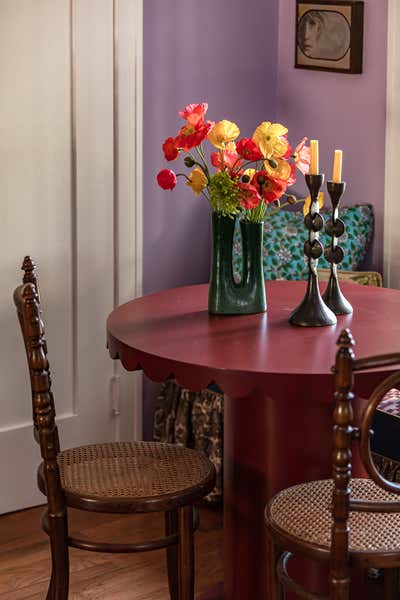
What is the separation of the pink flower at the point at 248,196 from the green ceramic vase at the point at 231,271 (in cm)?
8

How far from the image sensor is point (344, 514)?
199cm

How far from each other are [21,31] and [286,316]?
145 centimetres

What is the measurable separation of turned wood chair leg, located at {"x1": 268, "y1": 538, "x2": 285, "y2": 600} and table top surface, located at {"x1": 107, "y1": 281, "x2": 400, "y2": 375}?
401mm

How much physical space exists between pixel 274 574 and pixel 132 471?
0.46m

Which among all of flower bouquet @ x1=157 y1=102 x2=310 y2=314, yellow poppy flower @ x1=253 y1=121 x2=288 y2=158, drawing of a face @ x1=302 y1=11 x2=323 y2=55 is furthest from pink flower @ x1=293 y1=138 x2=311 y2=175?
drawing of a face @ x1=302 y1=11 x2=323 y2=55

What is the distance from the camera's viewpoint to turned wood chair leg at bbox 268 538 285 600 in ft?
7.49

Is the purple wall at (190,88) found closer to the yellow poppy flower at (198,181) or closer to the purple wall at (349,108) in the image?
the purple wall at (349,108)

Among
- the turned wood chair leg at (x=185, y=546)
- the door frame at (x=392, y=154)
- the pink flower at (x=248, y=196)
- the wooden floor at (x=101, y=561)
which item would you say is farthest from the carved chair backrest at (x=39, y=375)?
the door frame at (x=392, y=154)

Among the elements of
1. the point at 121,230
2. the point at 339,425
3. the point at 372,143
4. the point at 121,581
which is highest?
the point at 372,143

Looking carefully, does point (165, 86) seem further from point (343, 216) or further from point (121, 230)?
point (343, 216)

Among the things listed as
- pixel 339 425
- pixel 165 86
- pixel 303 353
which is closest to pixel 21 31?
pixel 165 86

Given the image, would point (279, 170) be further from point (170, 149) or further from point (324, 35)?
point (324, 35)

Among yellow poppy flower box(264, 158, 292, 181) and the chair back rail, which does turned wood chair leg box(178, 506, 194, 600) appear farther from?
yellow poppy flower box(264, 158, 292, 181)

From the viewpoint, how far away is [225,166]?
2629 mm
